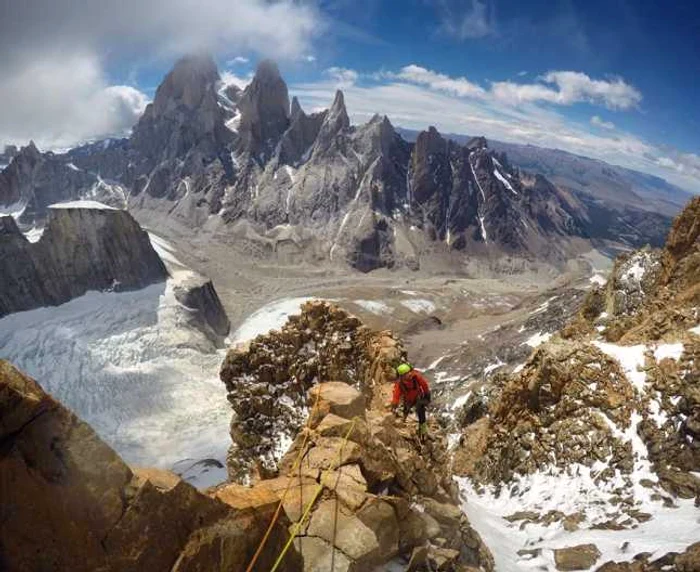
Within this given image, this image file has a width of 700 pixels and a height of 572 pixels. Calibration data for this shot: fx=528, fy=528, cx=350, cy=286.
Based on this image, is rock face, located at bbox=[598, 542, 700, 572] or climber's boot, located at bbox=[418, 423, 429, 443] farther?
climber's boot, located at bbox=[418, 423, 429, 443]

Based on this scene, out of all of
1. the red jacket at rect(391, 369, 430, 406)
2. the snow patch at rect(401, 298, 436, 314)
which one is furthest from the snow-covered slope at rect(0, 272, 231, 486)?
the snow patch at rect(401, 298, 436, 314)

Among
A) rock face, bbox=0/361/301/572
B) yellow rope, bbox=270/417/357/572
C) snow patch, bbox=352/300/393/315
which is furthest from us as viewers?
snow patch, bbox=352/300/393/315

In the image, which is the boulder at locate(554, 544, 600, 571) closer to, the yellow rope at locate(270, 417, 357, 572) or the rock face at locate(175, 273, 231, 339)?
the yellow rope at locate(270, 417, 357, 572)

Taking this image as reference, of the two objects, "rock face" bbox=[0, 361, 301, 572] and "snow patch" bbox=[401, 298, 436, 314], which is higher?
"rock face" bbox=[0, 361, 301, 572]

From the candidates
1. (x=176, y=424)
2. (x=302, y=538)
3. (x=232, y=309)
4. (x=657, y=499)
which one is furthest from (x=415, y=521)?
(x=232, y=309)

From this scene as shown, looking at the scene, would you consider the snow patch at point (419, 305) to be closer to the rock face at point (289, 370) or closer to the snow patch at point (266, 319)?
the snow patch at point (266, 319)

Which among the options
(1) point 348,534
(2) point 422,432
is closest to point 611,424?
(2) point 422,432

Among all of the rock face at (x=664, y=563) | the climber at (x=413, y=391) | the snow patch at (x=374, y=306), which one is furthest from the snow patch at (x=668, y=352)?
the snow patch at (x=374, y=306)
